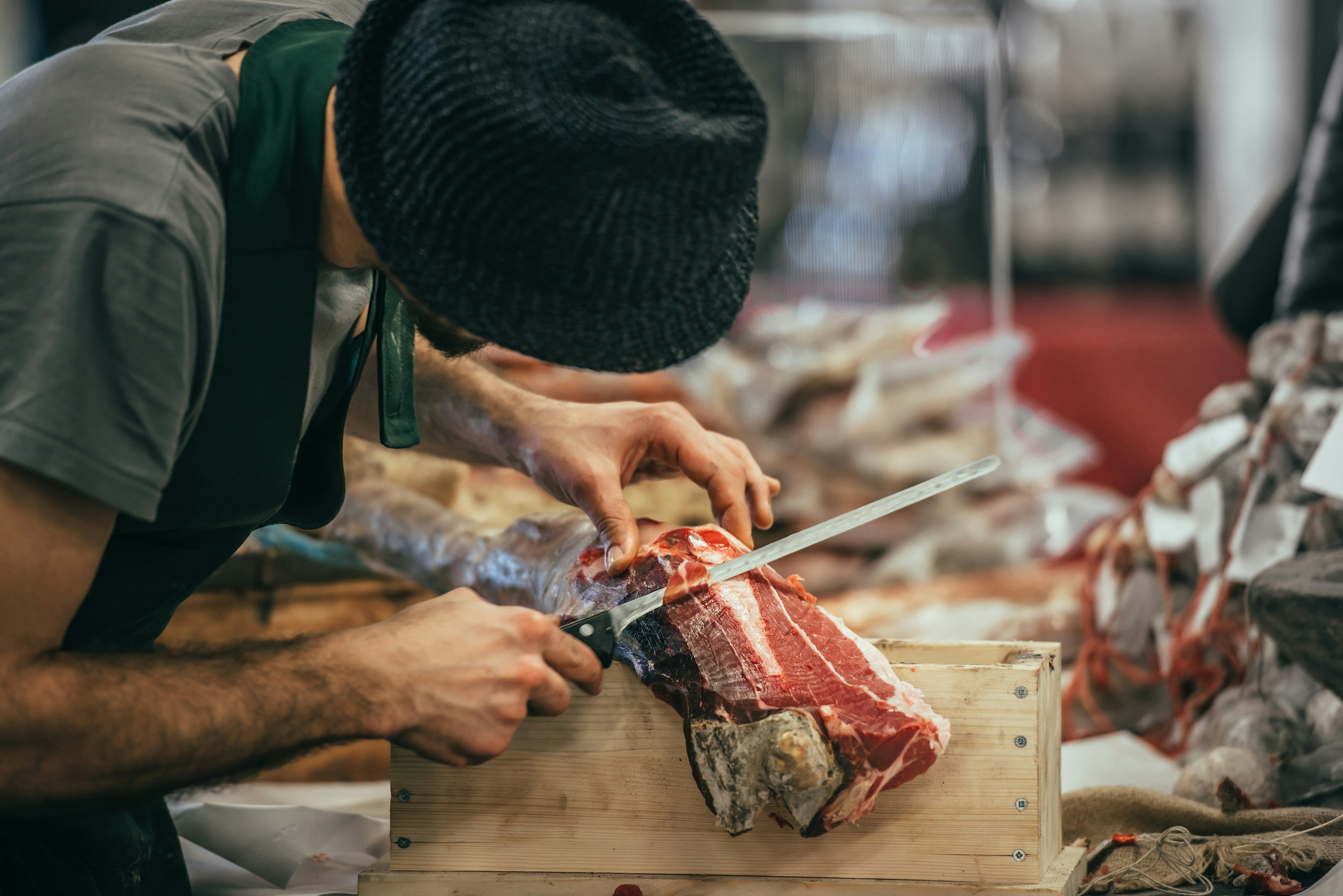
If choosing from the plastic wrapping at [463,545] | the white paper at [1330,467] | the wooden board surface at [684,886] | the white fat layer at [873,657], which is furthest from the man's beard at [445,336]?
the white paper at [1330,467]

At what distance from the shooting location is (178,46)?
1.38 m

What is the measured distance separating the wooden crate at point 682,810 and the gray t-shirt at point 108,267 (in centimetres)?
73

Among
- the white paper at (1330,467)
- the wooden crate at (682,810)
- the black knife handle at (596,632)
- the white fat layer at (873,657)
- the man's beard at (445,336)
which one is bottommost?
the white paper at (1330,467)

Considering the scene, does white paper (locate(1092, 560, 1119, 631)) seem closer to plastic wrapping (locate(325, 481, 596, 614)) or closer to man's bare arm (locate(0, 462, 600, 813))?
plastic wrapping (locate(325, 481, 596, 614))

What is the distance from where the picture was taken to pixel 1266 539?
2750 millimetres

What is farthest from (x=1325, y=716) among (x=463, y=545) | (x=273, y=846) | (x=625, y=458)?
(x=273, y=846)

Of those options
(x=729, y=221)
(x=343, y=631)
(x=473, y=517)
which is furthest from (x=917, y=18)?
(x=343, y=631)

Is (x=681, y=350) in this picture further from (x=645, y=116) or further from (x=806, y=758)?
(x=806, y=758)

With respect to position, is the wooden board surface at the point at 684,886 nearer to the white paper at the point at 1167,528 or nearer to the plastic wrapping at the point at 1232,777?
the plastic wrapping at the point at 1232,777

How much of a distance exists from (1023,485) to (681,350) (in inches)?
130

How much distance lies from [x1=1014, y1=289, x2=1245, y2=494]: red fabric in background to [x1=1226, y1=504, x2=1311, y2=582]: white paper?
1.68 m

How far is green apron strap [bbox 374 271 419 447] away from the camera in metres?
1.77

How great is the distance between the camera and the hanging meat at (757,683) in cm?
153

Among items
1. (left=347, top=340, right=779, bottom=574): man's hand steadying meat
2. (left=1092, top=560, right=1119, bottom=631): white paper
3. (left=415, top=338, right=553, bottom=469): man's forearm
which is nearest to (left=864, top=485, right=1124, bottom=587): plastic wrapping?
(left=1092, top=560, right=1119, bottom=631): white paper
